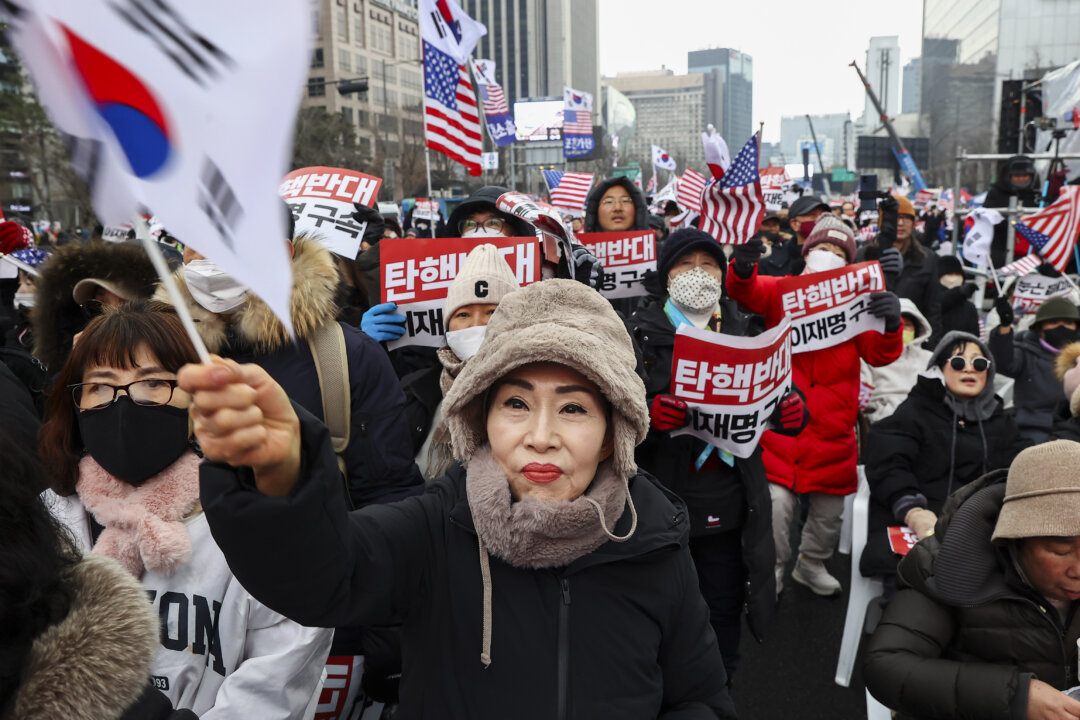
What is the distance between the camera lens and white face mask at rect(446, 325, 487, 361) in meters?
2.98

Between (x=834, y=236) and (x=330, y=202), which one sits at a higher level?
(x=330, y=202)

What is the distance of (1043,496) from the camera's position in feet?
7.67

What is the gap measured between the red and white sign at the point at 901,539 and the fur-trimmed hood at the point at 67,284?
3.23 metres

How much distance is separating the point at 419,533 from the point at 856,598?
2.62m

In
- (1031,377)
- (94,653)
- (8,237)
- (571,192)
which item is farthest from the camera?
(571,192)

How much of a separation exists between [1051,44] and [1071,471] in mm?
73743

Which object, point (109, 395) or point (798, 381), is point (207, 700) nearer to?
point (109, 395)

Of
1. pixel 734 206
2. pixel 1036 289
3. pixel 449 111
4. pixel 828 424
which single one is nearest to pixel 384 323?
pixel 828 424

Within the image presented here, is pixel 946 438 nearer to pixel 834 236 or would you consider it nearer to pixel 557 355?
pixel 834 236

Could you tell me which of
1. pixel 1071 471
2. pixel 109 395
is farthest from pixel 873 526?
pixel 109 395

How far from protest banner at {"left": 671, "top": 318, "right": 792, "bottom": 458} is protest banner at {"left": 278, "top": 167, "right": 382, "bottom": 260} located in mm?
1809

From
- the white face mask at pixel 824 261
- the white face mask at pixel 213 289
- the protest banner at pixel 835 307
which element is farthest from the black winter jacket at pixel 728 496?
the white face mask at pixel 824 261

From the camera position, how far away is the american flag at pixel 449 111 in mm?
8031

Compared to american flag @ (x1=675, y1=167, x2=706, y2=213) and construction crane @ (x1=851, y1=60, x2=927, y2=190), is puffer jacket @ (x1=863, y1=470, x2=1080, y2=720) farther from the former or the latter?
construction crane @ (x1=851, y1=60, x2=927, y2=190)
